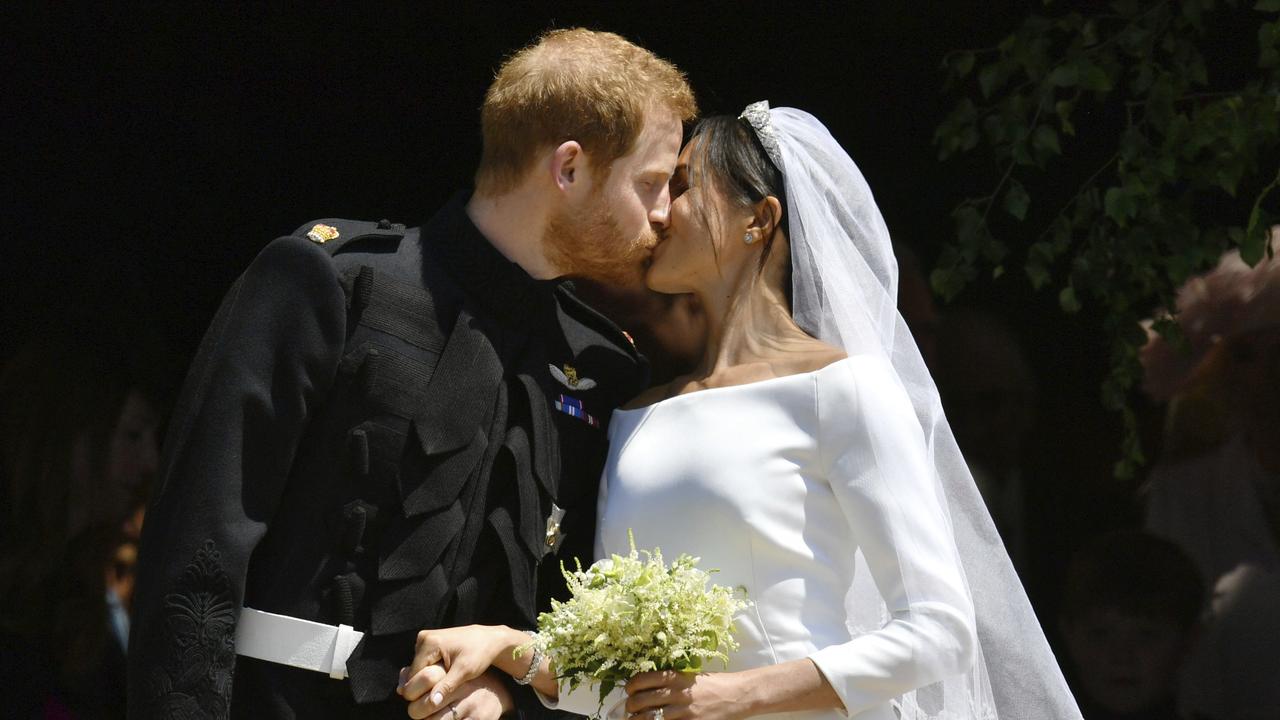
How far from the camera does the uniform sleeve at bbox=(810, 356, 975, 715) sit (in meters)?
2.53

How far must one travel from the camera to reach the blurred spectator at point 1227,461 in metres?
4.19

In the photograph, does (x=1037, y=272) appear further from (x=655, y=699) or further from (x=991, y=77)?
(x=655, y=699)

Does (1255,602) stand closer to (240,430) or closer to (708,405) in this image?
(708,405)

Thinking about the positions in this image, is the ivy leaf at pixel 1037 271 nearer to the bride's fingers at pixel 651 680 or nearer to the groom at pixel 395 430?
the groom at pixel 395 430

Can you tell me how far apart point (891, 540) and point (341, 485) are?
93 cm

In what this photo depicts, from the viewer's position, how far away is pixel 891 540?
2578mm

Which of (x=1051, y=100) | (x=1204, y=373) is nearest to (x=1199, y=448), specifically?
(x=1204, y=373)

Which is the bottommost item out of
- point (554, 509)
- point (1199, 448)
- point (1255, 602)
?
point (1255, 602)

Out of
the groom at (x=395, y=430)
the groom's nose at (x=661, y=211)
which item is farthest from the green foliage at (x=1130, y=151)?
the groom at (x=395, y=430)

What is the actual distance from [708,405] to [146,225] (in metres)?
2.50

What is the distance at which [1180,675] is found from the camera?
419 centimetres

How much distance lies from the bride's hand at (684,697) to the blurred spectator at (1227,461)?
2.21 meters

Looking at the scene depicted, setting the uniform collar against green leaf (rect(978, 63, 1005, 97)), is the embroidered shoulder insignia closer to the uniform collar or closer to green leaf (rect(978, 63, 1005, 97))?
→ the uniform collar

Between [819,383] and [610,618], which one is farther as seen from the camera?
[819,383]
